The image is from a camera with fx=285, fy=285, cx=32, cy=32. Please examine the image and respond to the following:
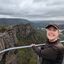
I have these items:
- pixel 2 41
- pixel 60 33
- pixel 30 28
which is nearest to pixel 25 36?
pixel 30 28

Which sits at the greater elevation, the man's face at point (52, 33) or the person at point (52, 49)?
the man's face at point (52, 33)

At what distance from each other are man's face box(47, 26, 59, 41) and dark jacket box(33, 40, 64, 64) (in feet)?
0.27

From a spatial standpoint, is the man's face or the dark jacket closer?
the dark jacket

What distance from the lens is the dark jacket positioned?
4.24 m

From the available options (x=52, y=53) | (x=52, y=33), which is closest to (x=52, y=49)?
(x=52, y=53)

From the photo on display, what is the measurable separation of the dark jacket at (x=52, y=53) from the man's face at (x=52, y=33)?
0.27 feet

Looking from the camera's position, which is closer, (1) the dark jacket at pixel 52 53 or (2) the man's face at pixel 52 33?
(1) the dark jacket at pixel 52 53

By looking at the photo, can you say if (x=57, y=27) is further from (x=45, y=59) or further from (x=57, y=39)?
(x=45, y=59)

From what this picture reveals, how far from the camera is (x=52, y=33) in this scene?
173 inches

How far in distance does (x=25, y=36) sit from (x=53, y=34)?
8260 centimetres

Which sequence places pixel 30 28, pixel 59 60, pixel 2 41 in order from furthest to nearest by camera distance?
pixel 30 28 < pixel 2 41 < pixel 59 60

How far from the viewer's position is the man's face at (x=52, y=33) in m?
4.35

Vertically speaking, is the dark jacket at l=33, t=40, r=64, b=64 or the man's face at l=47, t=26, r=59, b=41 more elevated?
the man's face at l=47, t=26, r=59, b=41

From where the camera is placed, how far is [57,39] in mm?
4340
